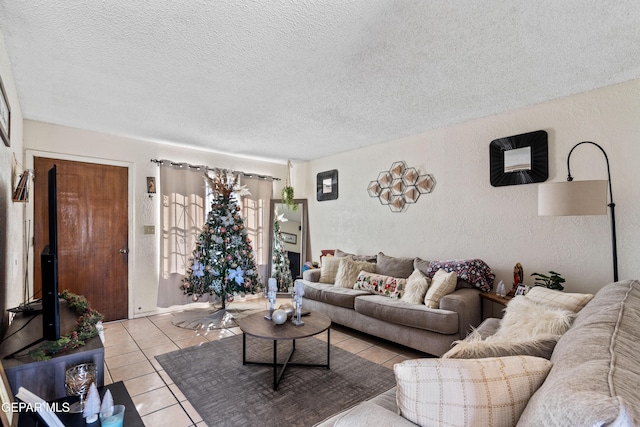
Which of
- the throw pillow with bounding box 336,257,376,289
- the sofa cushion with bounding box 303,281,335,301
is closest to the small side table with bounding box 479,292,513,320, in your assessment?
the throw pillow with bounding box 336,257,376,289

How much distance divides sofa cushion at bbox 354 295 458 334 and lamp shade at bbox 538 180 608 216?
1222mm

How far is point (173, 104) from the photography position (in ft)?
9.98

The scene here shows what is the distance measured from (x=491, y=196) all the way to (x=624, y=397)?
119 inches

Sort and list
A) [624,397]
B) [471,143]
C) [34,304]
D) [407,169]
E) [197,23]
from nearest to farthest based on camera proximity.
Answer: [624,397], [197,23], [34,304], [471,143], [407,169]

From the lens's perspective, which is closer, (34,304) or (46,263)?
(46,263)

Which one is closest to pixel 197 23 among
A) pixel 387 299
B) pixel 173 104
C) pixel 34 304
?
pixel 173 104

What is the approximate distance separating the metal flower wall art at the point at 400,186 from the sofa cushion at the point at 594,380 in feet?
9.25

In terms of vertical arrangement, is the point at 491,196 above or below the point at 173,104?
below

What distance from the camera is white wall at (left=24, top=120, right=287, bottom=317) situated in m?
3.86

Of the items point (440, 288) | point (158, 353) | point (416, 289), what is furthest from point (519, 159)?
point (158, 353)

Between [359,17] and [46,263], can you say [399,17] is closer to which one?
[359,17]

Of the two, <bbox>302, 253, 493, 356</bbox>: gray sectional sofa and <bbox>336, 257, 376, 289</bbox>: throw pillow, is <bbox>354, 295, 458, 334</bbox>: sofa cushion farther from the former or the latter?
<bbox>336, 257, 376, 289</bbox>: throw pillow

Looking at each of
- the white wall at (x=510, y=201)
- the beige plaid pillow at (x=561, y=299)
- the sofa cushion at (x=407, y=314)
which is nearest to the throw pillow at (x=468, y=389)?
the beige plaid pillow at (x=561, y=299)

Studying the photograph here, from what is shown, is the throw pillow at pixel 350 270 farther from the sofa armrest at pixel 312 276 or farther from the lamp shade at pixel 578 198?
the lamp shade at pixel 578 198
